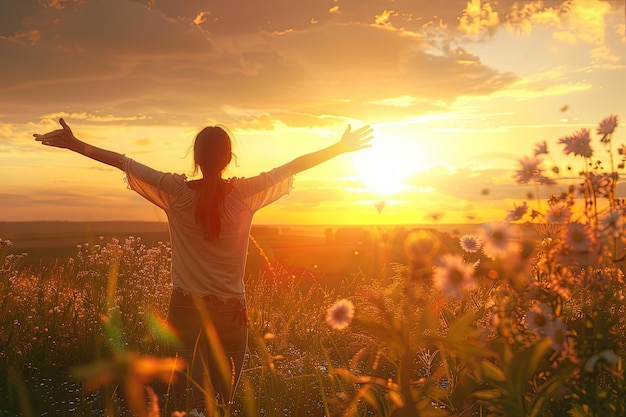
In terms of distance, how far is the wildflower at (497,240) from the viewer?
2.36m

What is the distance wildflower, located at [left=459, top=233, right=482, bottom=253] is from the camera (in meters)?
2.78

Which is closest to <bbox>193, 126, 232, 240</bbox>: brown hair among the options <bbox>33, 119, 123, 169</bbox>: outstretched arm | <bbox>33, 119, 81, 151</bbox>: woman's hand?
<bbox>33, 119, 123, 169</bbox>: outstretched arm

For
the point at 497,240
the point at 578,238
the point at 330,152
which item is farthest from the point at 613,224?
the point at 330,152

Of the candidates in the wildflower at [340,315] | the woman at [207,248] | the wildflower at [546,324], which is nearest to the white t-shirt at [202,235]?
the woman at [207,248]

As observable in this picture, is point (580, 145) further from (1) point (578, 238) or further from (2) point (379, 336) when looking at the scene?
(2) point (379, 336)

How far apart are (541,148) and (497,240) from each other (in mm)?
744

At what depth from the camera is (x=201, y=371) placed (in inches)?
171

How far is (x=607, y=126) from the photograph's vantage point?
10.3 ft

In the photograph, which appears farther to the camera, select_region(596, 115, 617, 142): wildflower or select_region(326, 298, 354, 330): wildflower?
select_region(596, 115, 617, 142): wildflower

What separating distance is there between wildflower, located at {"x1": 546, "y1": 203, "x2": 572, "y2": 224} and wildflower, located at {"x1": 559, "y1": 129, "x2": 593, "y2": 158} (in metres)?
0.46

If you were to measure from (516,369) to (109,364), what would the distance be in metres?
1.39

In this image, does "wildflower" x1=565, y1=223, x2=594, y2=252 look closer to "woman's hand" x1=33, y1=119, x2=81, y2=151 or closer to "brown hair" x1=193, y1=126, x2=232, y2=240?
"brown hair" x1=193, y1=126, x2=232, y2=240

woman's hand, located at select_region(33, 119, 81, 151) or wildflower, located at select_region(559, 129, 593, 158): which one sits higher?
woman's hand, located at select_region(33, 119, 81, 151)

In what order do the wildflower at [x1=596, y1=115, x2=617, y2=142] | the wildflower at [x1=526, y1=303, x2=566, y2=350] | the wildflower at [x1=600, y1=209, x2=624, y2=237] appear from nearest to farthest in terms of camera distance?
the wildflower at [x1=526, y1=303, x2=566, y2=350], the wildflower at [x1=600, y1=209, x2=624, y2=237], the wildflower at [x1=596, y1=115, x2=617, y2=142]
